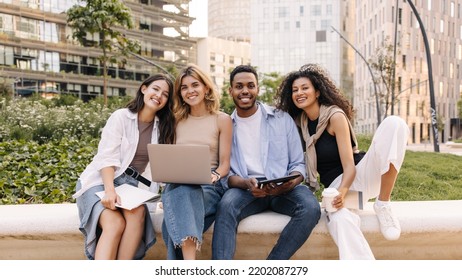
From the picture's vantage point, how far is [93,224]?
125 inches

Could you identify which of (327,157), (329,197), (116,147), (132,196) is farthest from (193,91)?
(329,197)

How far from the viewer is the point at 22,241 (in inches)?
133

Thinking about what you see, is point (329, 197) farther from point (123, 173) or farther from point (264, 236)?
point (123, 173)

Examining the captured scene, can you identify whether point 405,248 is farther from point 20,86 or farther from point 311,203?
point 20,86

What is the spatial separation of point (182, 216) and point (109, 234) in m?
0.49

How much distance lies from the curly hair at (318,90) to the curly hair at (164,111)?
867 millimetres

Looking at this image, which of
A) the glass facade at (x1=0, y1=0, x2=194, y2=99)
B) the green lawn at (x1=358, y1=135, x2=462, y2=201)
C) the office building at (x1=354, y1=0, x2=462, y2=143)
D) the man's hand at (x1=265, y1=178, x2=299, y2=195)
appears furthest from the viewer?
the office building at (x1=354, y1=0, x2=462, y2=143)

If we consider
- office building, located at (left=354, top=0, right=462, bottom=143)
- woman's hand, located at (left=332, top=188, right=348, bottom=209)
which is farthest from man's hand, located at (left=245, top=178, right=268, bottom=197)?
office building, located at (left=354, top=0, right=462, bottom=143)

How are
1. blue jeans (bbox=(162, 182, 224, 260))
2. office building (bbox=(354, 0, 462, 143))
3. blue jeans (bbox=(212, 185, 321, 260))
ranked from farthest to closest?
office building (bbox=(354, 0, 462, 143)) < blue jeans (bbox=(212, 185, 321, 260)) < blue jeans (bbox=(162, 182, 224, 260))

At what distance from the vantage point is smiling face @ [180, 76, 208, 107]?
143 inches

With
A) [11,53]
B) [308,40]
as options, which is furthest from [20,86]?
[308,40]

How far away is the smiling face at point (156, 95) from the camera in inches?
144

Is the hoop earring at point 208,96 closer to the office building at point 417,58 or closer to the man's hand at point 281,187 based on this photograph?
the man's hand at point 281,187

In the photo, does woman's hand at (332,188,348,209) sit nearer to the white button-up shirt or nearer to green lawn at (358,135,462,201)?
the white button-up shirt
